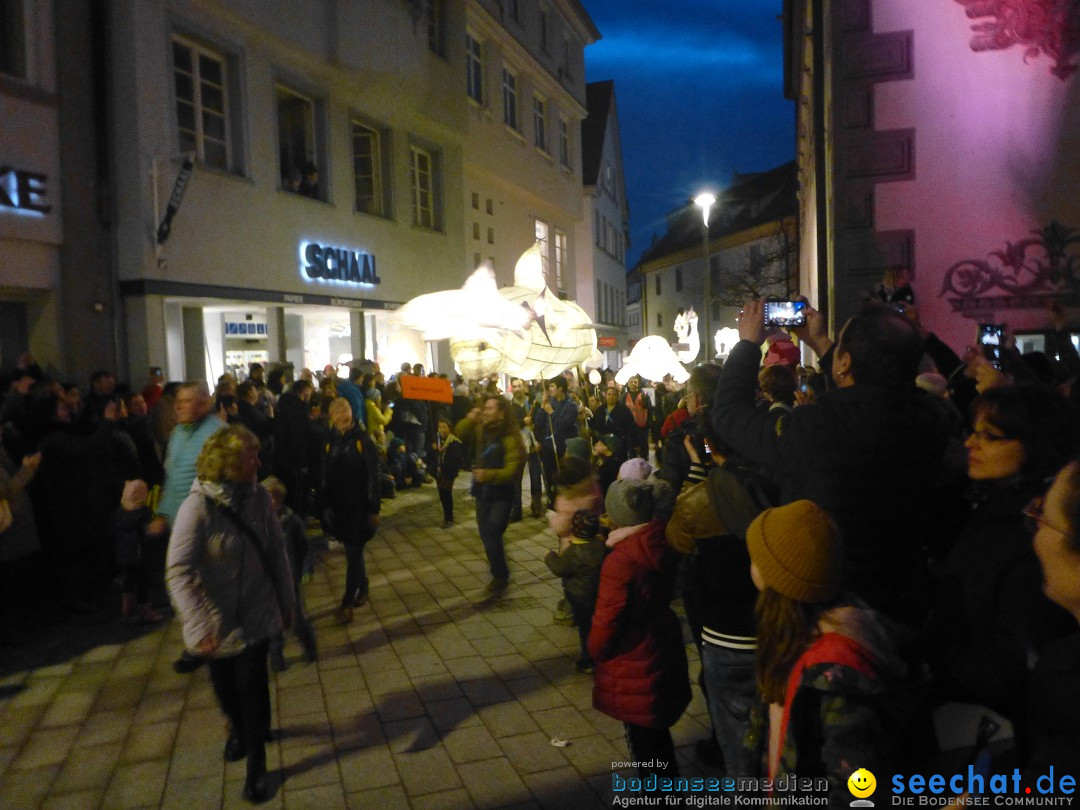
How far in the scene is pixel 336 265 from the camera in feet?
52.6

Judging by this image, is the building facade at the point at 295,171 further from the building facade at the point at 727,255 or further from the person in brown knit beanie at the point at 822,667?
the building facade at the point at 727,255

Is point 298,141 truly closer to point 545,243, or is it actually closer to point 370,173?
point 370,173

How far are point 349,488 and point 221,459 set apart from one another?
8.95 ft

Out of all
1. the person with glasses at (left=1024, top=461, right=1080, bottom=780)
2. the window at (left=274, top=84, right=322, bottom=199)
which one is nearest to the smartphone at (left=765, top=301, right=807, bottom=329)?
the person with glasses at (left=1024, top=461, right=1080, bottom=780)

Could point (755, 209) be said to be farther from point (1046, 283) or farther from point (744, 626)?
point (744, 626)

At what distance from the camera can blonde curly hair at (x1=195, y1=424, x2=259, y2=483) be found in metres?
4.10

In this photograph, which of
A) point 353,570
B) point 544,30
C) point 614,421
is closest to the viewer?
point 353,570

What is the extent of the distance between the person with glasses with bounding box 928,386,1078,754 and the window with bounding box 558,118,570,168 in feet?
95.2

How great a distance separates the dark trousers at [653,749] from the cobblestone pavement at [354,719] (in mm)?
507

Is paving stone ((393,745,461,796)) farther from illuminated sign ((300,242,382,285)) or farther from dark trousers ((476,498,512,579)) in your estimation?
illuminated sign ((300,242,382,285))

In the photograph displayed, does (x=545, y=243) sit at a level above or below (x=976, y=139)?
above

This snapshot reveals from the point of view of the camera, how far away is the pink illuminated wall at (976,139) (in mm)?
8992

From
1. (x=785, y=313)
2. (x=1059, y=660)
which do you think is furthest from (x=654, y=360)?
(x=1059, y=660)
